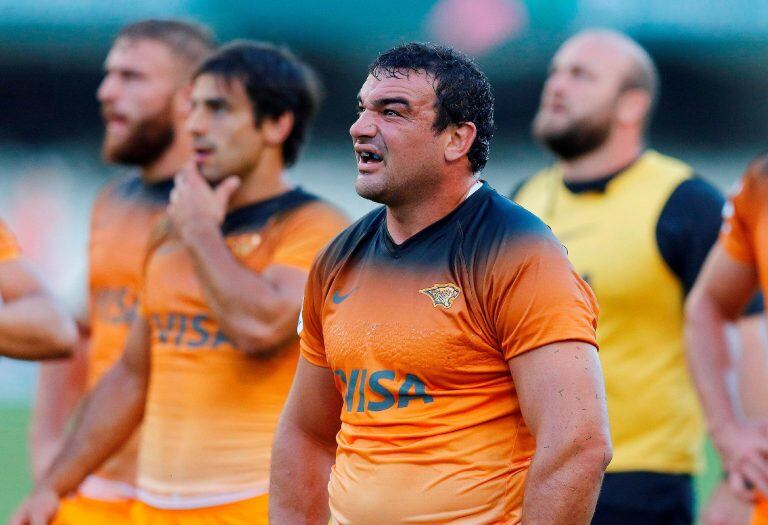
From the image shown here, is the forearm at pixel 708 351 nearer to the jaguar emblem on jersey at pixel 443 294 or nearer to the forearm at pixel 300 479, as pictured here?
the forearm at pixel 300 479

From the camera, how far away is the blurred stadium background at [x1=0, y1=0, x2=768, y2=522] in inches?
628

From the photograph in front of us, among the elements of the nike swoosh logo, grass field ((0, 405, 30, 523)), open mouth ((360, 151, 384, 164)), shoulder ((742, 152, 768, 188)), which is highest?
open mouth ((360, 151, 384, 164))

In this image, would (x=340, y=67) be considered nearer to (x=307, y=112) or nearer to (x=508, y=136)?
(x=508, y=136)

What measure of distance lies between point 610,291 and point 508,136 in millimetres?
10433

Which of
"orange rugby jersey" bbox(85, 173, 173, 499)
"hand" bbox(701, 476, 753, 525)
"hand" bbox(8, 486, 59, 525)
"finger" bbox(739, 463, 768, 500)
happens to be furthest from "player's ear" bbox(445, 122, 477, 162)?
"hand" bbox(8, 486, 59, 525)

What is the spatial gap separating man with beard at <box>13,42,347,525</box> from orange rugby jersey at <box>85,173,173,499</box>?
13.1 inches

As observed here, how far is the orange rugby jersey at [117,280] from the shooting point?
543cm

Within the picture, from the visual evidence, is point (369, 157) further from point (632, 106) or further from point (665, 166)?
point (632, 106)

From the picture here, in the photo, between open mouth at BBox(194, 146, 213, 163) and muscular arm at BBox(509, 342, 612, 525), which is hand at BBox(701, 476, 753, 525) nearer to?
muscular arm at BBox(509, 342, 612, 525)

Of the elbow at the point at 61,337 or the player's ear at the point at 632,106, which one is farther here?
the player's ear at the point at 632,106

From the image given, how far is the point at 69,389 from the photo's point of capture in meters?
6.20

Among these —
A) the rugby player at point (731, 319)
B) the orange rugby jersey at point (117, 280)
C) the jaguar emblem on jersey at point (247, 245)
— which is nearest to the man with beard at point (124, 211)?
the orange rugby jersey at point (117, 280)

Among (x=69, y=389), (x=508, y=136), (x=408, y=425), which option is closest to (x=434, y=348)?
(x=408, y=425)

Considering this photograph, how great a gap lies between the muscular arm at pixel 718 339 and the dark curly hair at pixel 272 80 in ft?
5.28
